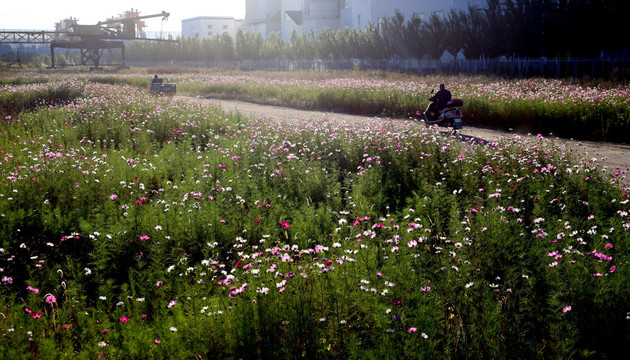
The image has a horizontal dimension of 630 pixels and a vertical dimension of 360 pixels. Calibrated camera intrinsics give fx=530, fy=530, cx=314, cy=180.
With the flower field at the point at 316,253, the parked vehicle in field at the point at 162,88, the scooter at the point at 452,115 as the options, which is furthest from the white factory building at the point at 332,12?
the flower field at the point at 316,253

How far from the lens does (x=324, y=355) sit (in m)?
3.80

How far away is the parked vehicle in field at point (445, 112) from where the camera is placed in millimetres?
15127

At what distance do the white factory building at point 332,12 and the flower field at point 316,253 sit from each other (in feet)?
137

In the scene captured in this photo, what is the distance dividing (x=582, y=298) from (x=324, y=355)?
7.30 feet

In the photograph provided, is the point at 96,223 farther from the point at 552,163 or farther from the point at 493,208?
the point at 552,163

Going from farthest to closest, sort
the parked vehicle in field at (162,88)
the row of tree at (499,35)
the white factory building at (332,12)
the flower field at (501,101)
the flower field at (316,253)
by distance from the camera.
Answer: the white factory building at (332,12)
the row of tree at (499,35)
the parked vehicle in field at (162,88)
the flower field at (501,101)
the flower field at (316,253)

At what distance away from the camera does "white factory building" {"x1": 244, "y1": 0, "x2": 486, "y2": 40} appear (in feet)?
169

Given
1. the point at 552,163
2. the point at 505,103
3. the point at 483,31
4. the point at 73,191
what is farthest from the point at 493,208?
the point at 483,31

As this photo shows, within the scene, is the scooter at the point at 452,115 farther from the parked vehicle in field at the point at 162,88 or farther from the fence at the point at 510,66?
the parked vehicle in field at the point at 162,88

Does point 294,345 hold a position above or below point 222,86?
below

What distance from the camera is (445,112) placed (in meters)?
15.2

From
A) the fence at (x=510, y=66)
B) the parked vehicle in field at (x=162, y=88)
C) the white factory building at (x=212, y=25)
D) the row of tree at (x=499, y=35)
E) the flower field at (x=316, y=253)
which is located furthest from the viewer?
A: the white factory building at (x=212, y=25)

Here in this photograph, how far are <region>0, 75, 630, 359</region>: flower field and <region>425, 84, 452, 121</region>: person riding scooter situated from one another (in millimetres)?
4576

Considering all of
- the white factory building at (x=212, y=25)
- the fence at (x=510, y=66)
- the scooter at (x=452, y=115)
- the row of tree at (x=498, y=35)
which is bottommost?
the scooter at (x=452, y=115)
